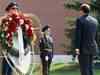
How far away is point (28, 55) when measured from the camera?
39.5 ft

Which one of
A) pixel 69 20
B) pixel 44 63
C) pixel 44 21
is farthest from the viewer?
pixel 44 21

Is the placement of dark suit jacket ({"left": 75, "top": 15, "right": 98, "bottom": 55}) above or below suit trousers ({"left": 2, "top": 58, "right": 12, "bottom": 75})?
above

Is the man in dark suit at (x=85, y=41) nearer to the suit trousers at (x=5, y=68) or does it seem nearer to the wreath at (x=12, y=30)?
the wreath at (x=12, y=30)

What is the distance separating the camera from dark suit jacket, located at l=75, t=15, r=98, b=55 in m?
12.0

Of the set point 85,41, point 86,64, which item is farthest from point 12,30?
point 86,64

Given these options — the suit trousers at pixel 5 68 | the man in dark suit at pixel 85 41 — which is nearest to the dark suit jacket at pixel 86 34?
the man in dark suit at pixel 85 41

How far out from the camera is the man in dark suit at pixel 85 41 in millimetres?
11938

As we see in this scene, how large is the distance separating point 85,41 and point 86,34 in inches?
6.1

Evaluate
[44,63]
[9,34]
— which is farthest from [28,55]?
[44,63]

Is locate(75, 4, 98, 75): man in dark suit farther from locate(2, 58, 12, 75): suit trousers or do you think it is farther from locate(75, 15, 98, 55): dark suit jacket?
locate(2, 58, 12, 75): suit trousers

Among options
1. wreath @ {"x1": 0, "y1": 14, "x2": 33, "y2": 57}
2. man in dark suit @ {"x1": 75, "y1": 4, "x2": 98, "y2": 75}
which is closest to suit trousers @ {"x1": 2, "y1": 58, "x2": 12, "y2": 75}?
wreath @ {"x1": 0, "y1": 14, "x2": 33, "y2": 57}

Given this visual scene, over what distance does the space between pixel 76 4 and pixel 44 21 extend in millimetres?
7574

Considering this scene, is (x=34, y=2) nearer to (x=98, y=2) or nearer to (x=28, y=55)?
(x=98, y=2)

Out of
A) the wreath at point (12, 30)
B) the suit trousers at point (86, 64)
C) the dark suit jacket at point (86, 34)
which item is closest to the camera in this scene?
the wreath at point (12, 30)
